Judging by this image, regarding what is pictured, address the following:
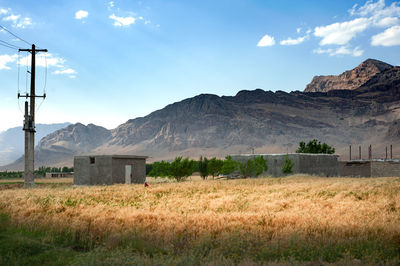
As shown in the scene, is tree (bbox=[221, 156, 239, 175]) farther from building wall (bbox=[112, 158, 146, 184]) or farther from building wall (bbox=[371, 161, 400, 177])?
building wall (bbox=[371, 161, 400, 177])

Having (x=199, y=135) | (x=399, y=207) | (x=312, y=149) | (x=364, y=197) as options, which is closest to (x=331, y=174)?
(x=312, y=149)

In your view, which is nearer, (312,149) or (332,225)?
(332,225)

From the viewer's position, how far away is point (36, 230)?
42.2 ft

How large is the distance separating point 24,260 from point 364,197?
16.9 m

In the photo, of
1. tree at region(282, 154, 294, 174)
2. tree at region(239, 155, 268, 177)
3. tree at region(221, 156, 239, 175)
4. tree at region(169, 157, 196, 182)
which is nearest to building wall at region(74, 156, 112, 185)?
tree at region(169, 157, 196, 182)

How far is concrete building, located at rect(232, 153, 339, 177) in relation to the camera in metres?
50.3

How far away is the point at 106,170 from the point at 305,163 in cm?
2705

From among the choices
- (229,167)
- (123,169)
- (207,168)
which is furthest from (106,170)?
(207,168)

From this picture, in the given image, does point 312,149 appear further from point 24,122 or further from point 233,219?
point 233,219

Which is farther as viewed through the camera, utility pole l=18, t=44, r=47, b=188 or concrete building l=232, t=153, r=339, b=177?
concrete building l=232, t=153, r=339, b=177

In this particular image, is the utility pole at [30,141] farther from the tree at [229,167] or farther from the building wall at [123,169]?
the tree at [229,167]

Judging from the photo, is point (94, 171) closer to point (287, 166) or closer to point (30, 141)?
point (30, 141)

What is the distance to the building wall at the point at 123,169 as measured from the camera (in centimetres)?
3812

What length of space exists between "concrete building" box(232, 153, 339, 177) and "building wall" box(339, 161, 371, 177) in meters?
0.87
